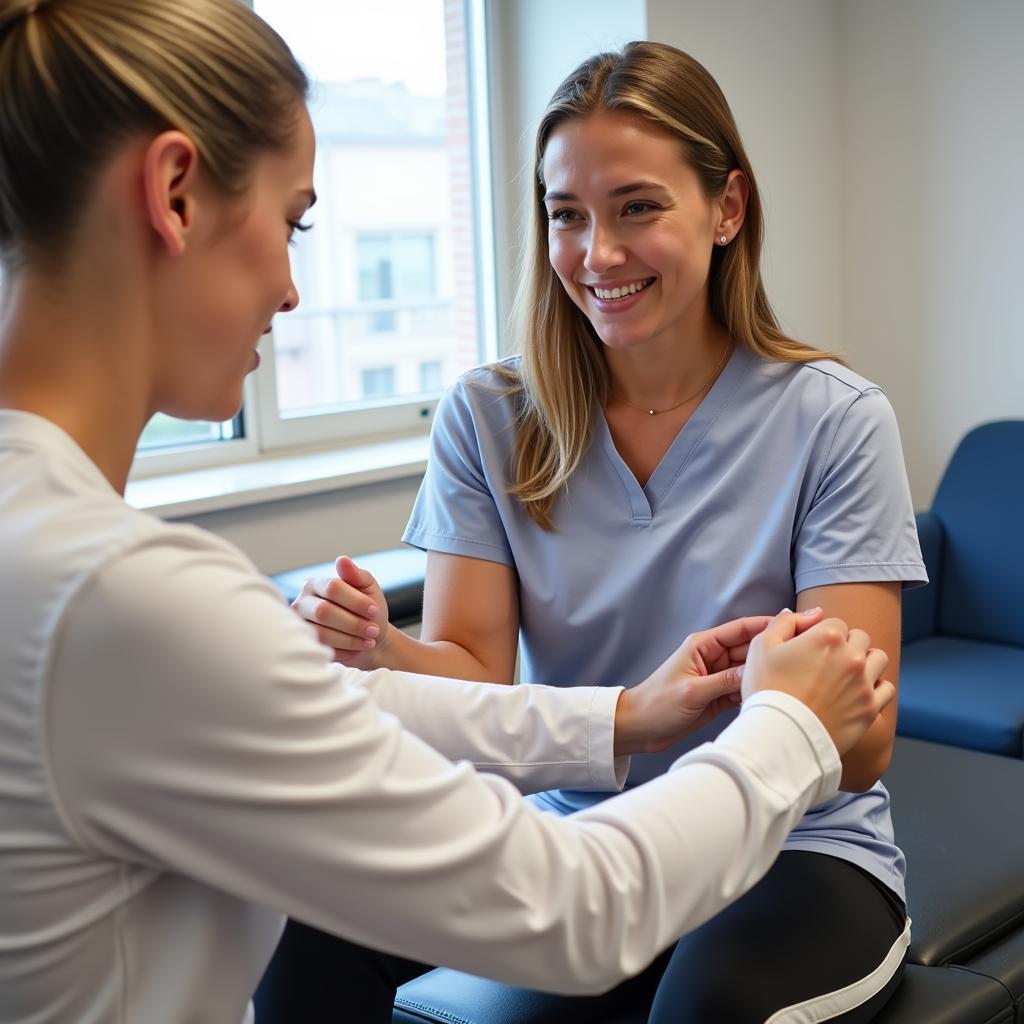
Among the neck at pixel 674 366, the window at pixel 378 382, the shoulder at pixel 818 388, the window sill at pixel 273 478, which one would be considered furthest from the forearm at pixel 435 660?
the window at pixel 378 382

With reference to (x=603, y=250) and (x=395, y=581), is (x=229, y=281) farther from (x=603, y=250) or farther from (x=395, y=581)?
(x=395, y=581)

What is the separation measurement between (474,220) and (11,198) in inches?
106

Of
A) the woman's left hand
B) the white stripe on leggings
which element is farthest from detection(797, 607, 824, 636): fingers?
the white stripe on leggings

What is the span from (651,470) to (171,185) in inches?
36.4

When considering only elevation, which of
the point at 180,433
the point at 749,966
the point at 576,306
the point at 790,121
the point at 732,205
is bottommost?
the point at 749,966

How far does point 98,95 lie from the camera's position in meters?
0.78

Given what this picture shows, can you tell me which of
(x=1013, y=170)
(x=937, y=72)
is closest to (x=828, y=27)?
(x=937, y=72)

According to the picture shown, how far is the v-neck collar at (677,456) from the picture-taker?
5.24 ft

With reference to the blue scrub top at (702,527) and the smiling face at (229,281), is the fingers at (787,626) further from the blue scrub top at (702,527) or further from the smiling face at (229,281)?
the smiling face at (229,281)

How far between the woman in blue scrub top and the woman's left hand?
165 millimetres

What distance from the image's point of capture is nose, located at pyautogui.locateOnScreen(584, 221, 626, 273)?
1.58 meters

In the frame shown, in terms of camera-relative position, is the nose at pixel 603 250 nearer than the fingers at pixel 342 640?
No

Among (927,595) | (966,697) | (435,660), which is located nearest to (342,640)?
(435,660)

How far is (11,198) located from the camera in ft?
2.66
